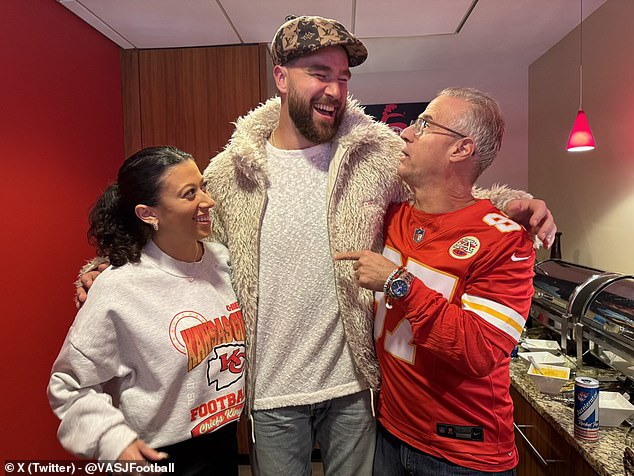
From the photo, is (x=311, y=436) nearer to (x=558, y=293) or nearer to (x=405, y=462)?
(x=405, y=462)

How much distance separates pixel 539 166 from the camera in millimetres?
4320

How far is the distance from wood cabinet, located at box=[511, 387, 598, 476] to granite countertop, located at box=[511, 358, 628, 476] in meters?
0.05

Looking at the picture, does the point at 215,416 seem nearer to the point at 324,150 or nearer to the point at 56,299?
the point at 324,150

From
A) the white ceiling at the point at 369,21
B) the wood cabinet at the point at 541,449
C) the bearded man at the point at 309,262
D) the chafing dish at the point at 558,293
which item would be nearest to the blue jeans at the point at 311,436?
the bearded man at the point at 309,262

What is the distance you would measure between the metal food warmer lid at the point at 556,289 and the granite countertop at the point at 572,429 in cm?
33

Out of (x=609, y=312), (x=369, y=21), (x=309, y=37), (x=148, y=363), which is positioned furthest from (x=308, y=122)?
(x=369, y=21)

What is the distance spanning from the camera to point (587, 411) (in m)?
1.55

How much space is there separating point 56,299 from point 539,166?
3947 millimetres

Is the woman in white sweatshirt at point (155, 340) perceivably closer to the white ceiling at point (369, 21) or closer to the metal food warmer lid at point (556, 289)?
the metal food warmer lid at point (556, 289)

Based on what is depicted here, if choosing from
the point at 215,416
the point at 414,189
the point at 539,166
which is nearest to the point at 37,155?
the point at 215,416

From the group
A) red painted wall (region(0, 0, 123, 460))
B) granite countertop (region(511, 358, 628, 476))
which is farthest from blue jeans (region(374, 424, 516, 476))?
red painted wall (region(0, 0, 123, 460))

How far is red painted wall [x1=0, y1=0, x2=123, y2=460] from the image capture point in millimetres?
2293

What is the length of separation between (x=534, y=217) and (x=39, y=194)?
238 centimetres

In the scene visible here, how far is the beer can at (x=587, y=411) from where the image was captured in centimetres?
154
